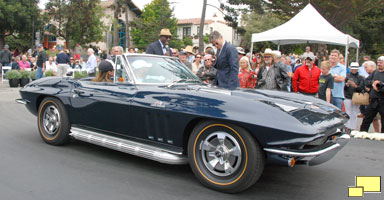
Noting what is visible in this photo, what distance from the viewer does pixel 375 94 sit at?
6711mm

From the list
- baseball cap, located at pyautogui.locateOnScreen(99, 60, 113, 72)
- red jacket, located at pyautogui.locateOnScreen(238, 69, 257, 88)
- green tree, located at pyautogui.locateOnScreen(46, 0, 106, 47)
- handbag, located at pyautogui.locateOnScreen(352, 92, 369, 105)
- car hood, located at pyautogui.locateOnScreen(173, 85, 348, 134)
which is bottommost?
handbag, located at pyautogui.locateOnScreen(352, 92, 369, 105)

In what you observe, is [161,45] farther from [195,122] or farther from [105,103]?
[195,122]

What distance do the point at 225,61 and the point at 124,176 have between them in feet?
9.71

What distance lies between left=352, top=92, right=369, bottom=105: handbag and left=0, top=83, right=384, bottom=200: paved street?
230 centimetres

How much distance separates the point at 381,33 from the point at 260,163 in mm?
39697

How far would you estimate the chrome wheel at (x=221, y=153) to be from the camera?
3.34 metres

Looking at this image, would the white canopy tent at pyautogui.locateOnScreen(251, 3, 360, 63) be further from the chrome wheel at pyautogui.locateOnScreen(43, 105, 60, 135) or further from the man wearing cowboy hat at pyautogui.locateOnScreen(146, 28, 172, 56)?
the chrome wheel at pyautogui.locateOnScreen(43, 105, 60, 135)

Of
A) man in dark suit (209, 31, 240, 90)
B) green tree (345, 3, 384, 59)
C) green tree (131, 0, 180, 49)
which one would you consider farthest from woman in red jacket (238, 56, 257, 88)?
green tree (131, 0, 180, 49)

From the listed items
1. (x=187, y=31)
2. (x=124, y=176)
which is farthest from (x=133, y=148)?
(x=187, y=31)

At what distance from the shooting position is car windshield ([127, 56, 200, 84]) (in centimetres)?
441

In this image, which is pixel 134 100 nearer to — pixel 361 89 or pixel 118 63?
Result: pixel 118 63

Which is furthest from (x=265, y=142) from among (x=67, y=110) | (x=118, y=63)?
(x=67, y=110)

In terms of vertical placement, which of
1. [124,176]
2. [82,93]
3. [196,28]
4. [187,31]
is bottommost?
[124,176]

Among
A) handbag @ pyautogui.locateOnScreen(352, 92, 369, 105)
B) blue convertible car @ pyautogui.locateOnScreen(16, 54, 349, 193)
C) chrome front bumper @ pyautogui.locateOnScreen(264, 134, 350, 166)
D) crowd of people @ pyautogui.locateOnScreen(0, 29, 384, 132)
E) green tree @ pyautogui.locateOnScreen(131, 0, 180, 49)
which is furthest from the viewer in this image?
green tree @ pyautogui.locateOnScreen(131, 0, 180, 49)
